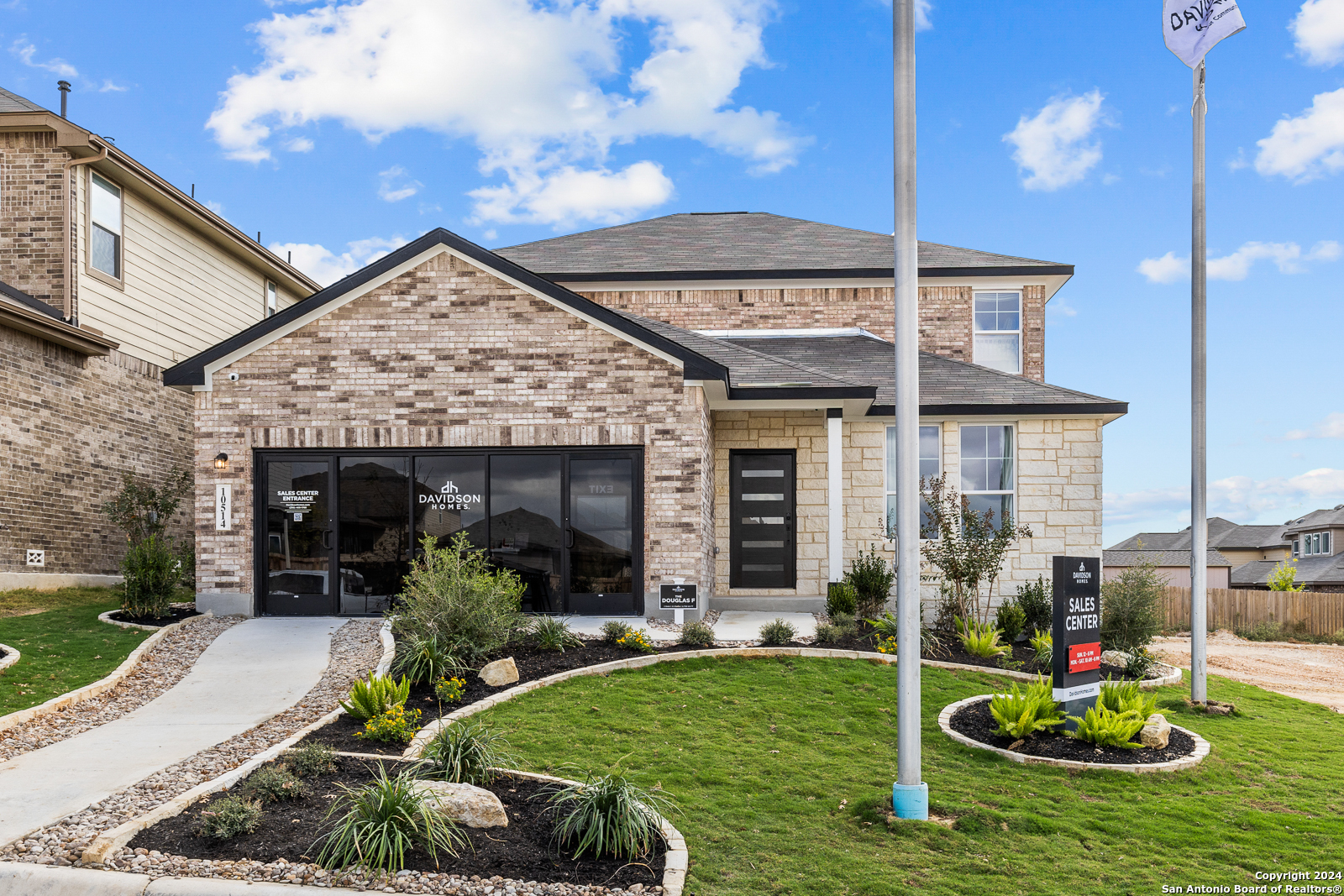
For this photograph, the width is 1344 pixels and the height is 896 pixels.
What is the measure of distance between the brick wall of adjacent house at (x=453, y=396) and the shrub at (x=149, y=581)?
1.54 feet

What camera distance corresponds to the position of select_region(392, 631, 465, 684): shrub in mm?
8523

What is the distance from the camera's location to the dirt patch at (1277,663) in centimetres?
1312

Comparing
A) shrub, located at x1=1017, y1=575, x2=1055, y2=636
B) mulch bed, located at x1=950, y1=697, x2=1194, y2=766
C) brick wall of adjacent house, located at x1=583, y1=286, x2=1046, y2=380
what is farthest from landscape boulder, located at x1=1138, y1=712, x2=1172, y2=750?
brick wall of adjacent house, located at x1=583, y1=286, x2=1046, y2=380

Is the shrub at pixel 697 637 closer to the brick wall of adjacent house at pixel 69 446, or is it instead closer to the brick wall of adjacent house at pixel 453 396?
the brick wall of adjacent house at pixel 453 396

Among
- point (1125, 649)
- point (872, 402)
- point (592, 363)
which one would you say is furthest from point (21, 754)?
point (1125, 649)

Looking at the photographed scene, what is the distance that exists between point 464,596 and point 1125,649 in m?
8.96

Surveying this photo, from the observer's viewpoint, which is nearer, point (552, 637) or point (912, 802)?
point (912, 802)

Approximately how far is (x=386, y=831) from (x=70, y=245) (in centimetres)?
1503

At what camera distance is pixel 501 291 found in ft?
41.1

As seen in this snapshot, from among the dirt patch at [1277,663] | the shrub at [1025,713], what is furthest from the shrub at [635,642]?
the dirt patch at [1277,663]

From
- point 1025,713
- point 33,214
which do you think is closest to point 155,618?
point 33,214

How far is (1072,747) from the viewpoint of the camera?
24.5 feet

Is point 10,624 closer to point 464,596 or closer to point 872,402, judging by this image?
point 464,596

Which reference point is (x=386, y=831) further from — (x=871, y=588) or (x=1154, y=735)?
(x=871, y=588)
